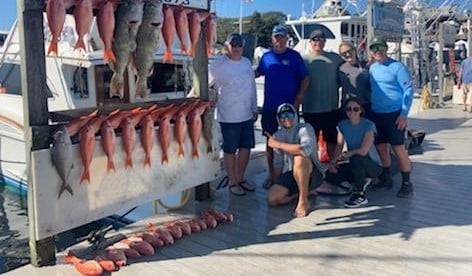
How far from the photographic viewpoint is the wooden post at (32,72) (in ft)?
10.2

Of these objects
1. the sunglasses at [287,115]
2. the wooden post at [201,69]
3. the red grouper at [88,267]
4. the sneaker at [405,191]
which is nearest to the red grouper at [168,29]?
the wooden post at [201,69]

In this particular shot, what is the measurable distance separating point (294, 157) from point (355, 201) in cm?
76

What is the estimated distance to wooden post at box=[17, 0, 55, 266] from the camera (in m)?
3.10

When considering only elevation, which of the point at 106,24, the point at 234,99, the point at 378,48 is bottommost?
the point at 234,99

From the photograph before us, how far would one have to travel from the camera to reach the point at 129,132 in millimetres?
3643

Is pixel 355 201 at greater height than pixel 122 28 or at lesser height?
lesser

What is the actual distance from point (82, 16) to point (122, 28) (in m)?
0.28

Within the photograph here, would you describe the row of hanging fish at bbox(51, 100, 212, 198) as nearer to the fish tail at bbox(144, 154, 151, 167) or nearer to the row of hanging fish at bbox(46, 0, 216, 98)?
the fish tail at bbox(144, 154, 151, 167)

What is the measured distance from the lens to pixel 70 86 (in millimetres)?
→ 8312

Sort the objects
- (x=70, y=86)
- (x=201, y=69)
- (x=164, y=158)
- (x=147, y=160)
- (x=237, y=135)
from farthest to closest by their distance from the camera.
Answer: (x=70, y=86) < (x=237, y=135) < (x=201, y=69) < (x=164, y=158) < (x=147, y=160)

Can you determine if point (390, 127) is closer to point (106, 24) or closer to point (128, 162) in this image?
point (128, 162)

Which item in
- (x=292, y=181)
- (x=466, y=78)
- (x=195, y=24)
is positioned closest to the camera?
(x=195, y=24)

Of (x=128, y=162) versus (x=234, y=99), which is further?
(x=234, y=99)

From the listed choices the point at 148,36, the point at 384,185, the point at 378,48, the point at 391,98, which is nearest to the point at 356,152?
the point at 391,98
